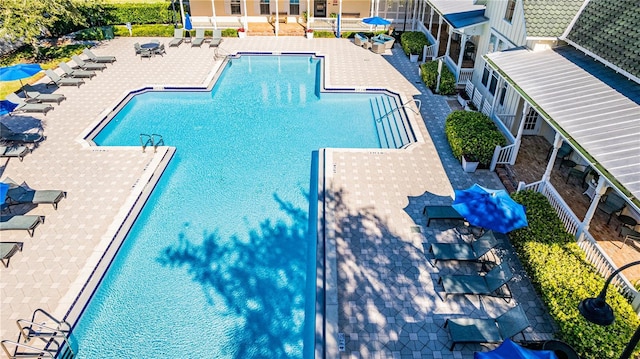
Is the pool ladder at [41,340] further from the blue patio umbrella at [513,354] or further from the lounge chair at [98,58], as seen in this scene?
the lounge chair at [98,58]

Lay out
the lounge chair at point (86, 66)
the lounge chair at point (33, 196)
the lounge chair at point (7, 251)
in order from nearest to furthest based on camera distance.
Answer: the lounge chair at point (7, 251) → the lounge chair at point (33, 196) → the lounge chair at point (86, 66)

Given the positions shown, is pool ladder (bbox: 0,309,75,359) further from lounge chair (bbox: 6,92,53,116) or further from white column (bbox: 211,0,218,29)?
white column (bbox: 211,0,218,29)

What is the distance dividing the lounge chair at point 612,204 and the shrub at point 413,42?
18016mm

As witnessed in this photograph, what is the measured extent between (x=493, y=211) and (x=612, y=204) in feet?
13.5

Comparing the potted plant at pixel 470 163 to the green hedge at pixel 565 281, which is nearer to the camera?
the green hedge at pixel 565 281

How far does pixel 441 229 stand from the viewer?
553 inches

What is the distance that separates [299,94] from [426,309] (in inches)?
662

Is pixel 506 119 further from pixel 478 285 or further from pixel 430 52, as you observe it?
pixel 430 52

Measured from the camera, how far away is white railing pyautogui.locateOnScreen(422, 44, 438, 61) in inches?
1101

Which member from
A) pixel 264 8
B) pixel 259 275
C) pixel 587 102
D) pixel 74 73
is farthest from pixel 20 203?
pixel 264 8

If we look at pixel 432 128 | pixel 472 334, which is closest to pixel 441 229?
pixel 472 334

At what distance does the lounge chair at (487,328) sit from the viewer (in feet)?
32.9

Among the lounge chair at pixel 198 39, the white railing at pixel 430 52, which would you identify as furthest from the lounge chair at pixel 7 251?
the white railing at pixel 430 52

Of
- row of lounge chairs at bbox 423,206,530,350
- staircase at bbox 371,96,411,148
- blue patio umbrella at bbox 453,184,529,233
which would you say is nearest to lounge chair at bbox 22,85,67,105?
staircase at bbox 371,96,411,148
